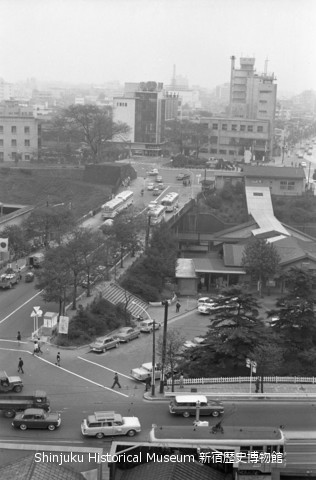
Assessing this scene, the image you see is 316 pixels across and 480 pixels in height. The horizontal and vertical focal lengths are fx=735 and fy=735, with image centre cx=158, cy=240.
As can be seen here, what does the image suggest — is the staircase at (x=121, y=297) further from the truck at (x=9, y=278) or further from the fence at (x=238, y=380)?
the fence at (x=238, y=380)

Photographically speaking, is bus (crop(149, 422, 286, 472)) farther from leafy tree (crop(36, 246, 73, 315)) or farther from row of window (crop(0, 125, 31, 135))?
row of window (crop(0, 125, 31, 135))

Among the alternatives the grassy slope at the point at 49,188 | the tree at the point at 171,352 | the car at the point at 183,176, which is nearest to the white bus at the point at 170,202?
the grassy slope at the point at 49,188

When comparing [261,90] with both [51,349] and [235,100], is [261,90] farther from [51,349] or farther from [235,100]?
[51,349]

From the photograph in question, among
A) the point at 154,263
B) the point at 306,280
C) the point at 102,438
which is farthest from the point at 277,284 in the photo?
the point at 102,438

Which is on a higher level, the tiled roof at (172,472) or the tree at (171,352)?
the tiled roof at (172,472)

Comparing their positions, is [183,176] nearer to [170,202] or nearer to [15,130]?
[170,202]

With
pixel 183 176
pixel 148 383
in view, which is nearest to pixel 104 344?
pixel 148 383

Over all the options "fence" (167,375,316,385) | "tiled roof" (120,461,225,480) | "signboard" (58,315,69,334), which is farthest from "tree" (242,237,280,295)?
"tiled roof" (120,461,225,480)
